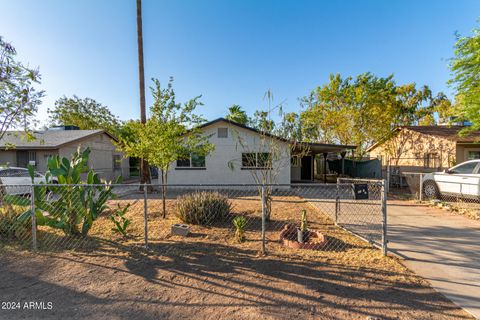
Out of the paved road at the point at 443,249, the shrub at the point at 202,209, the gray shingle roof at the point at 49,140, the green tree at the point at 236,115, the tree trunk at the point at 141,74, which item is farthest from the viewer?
the green tree at the point at 236,115

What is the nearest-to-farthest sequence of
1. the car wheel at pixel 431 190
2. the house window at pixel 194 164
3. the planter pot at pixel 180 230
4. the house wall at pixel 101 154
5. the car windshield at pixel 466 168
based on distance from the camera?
the planter pot at pixel 180 230, the car windshield at pixel 466 168, the car wheel at pixel 431 190, the house window at pixel 194 164, the house wall at pixel 101 154

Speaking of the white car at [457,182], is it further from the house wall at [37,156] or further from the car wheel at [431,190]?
the house wall at [37,156]

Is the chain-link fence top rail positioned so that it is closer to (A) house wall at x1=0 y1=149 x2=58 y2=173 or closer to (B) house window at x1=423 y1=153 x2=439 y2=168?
(B) house window at x1=423 y1=153 x2=439 y2=168

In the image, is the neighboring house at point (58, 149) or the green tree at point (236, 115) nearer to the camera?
the neighboring house at point (58, 149)

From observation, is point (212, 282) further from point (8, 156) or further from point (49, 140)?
point (8, 156)

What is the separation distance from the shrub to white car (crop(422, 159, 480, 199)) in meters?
8.86

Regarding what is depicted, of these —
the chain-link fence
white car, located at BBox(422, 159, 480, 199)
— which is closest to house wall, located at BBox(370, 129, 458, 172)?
the chain-link fence

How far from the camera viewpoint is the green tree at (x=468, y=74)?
704 cm

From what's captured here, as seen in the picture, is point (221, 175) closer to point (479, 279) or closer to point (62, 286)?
point (62, 286)

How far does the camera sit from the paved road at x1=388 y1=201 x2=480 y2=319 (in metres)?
2.96

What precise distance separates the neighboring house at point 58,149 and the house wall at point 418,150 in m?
20.3

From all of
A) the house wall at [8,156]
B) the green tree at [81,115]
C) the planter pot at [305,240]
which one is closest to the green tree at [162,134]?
the planter pot at [305,240]

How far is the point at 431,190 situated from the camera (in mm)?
9188

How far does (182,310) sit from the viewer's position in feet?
8.25
